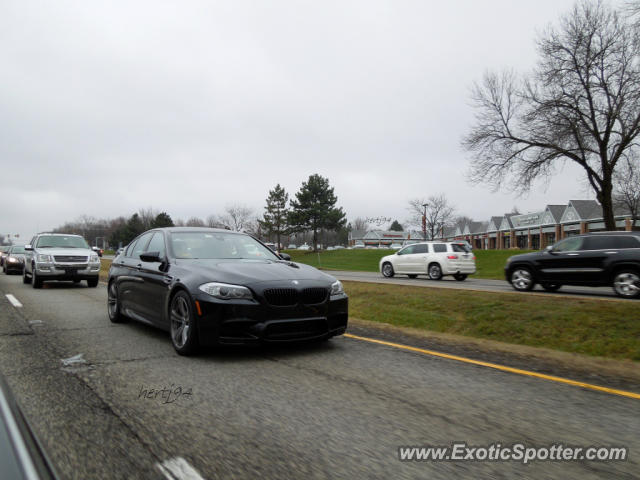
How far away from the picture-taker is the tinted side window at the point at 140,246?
706cm

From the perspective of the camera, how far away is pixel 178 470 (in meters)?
2.39

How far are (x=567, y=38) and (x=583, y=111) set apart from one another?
4180 millimetres

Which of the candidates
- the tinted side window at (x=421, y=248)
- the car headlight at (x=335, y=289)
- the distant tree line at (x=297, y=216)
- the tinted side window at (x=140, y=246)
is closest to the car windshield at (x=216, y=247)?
the tinted side window at (x=140, y=246)

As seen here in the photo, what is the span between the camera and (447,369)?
15.1 ft

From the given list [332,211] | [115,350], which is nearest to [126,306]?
[115,350]

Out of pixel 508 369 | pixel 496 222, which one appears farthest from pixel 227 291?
pixel 496 222

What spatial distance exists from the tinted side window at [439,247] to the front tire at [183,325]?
16.4 meters

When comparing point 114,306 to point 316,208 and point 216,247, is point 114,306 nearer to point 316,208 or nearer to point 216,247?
point 216,247

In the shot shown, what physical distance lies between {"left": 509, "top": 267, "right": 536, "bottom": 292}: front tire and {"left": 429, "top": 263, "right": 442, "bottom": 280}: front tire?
569 centimetres

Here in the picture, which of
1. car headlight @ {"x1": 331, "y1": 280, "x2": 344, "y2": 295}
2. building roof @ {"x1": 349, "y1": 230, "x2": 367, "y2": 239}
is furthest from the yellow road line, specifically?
building roof @ {"x1": 349, "y1": 230, "x2": 367, "y2": 239}

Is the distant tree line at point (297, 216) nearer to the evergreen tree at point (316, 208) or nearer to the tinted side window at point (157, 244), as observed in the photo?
the evergreen tree at point (316, 208)

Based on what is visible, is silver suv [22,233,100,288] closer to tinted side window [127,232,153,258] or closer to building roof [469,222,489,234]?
tinted side window [127,232,153,258]

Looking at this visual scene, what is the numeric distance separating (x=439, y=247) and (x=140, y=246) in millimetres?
15513

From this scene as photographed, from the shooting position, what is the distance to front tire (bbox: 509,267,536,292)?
544 inches
